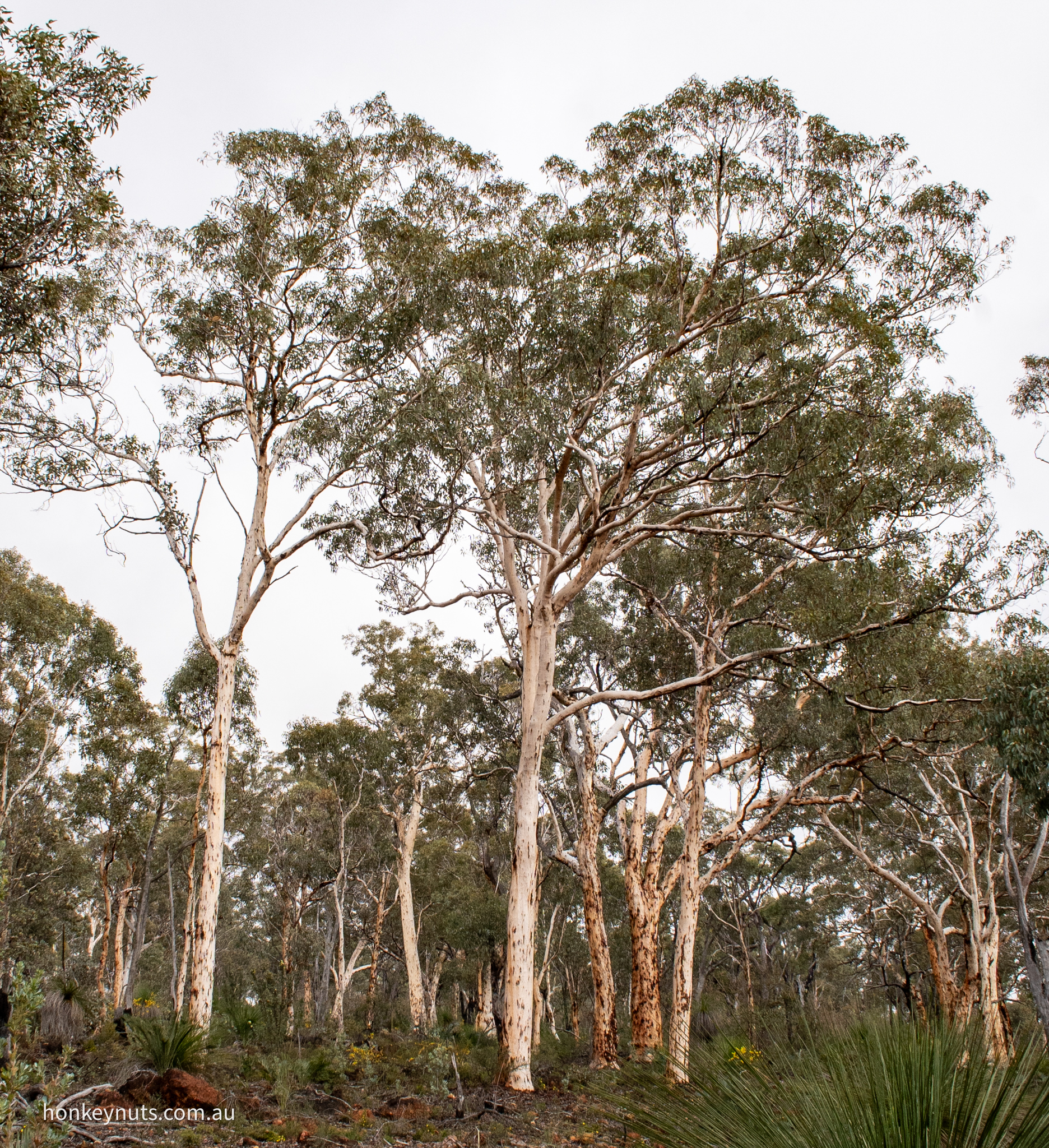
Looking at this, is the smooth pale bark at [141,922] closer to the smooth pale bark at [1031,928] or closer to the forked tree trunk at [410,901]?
the forked tree trunk at [410,901]

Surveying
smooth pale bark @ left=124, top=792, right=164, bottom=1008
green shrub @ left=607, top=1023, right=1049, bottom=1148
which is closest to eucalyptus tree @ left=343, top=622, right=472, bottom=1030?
smooth pale bark @ left=124, top=792, right=164, bottom=1008

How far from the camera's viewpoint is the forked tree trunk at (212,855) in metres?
9.21

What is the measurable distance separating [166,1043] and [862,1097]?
22.6 ft

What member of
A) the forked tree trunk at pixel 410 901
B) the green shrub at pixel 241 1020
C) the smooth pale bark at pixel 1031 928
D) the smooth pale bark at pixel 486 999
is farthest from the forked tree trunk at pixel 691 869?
the smooth pale bark at pixel 486 999

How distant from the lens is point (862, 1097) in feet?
6.73

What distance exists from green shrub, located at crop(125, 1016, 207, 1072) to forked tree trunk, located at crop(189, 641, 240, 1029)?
1.21 metres

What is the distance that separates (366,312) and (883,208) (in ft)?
26.3

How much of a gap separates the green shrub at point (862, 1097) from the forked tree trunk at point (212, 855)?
762 centimetres

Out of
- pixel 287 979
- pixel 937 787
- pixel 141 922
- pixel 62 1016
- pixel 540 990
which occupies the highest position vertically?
pixel 937 787

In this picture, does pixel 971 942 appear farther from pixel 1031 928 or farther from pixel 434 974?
pixel 434 974

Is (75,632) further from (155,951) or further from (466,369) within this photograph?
(155,951)

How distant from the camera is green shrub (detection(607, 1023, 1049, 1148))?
6.12 feet

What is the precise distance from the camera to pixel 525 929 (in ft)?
31.7

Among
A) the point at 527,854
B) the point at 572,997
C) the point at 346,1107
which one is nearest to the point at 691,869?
the point at 527,854
